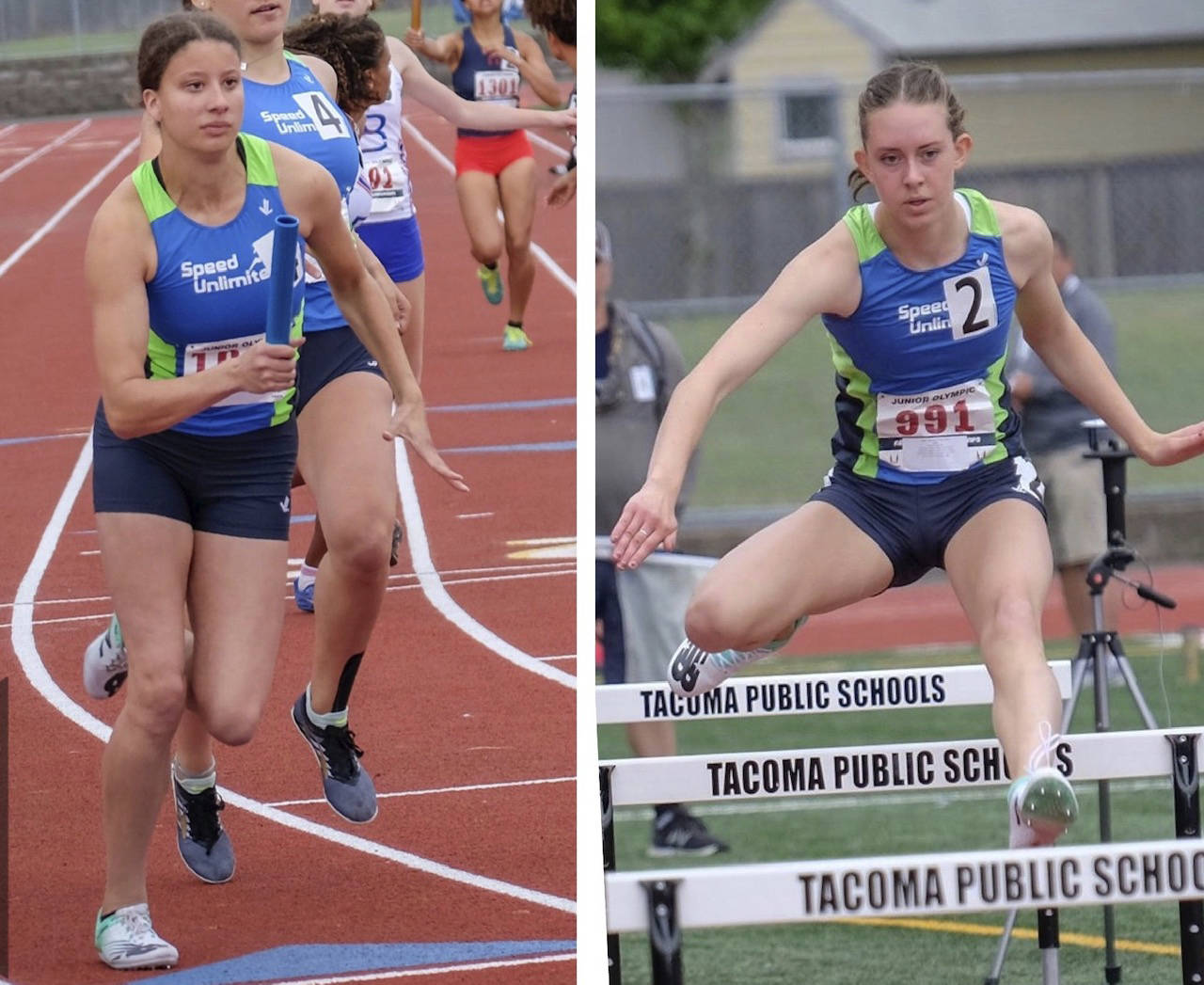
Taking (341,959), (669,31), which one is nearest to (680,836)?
(341,959)

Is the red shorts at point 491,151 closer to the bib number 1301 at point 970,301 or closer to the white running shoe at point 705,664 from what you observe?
the white running shoe at point 705,664

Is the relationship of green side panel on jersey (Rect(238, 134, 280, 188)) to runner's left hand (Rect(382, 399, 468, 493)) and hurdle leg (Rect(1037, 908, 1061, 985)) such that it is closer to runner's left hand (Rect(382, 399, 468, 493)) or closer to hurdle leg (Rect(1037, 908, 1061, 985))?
runner's left hand (Rect(382, 399, 468, 493))

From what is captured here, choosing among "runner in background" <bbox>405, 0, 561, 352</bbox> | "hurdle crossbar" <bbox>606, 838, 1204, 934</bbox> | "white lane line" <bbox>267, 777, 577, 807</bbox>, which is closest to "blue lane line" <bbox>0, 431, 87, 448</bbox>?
"runner in background" <bbox>405, 0, 561, 352</bbox>

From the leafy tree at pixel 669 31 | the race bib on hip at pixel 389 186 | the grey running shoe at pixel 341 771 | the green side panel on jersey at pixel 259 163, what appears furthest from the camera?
the leafy tree at pixel 669 31

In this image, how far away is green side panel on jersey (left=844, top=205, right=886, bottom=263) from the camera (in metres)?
4.11

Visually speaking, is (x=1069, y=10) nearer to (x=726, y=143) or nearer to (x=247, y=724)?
(x=726, y=143)

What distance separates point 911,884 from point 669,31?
94.0 feet

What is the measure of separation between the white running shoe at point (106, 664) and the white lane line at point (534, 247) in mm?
7813

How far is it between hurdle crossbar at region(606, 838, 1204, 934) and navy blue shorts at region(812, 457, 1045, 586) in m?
1.08

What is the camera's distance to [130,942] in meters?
4.41

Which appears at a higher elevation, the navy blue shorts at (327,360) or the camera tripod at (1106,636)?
the navy blue shorts at (327,360)

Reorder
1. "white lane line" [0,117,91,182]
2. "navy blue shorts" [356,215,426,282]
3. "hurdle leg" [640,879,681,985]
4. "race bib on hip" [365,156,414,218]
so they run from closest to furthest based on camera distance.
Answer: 1. "hurdle leg" [640,879,681,985]
2. "race bib on hip" [365,156,414,218]
3. "navy blue shorts" [356,215,426,282]
4. "white lane line" [0,117,91,182]

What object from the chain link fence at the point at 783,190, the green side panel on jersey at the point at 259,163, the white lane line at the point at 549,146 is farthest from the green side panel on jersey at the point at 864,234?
the white lane line at the point at 549,146

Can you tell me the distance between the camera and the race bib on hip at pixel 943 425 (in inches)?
166
